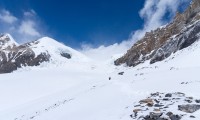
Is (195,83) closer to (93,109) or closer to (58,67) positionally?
(93,109)

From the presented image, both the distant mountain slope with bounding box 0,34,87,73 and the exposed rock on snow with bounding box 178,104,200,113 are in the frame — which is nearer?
the exposed rock on snow with bounding box 178,104,200,113

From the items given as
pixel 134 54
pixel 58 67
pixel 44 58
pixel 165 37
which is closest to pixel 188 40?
pixel 165 37

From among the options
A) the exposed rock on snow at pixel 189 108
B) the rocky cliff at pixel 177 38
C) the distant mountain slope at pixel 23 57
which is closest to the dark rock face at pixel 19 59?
the distant mountain slope at pixel 23 57

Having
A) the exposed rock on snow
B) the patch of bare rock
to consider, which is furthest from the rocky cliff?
the exposed rock on snow

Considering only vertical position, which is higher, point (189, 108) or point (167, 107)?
point (167, 107)

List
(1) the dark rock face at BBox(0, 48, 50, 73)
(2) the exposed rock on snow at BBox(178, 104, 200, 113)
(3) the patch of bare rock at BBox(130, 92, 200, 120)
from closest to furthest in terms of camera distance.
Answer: (3) the patch of bare rock at BBox(130, 92, 200, 120)
(2) the exposed rock on snow at BBox(178, 104, 200, 113)
(1) the dark rock face at BBox(0, 48, 50, 73)

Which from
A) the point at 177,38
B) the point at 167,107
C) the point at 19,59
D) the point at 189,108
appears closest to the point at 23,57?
the point at 19,59

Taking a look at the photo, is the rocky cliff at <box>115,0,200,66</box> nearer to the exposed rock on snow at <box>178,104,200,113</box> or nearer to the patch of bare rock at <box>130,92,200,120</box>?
the patch of bare rock at <box>130,92,200,120</box>

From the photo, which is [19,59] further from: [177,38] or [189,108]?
[189,108]

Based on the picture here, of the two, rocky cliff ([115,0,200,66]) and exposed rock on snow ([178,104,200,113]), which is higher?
rocky cliff ([115,0,200,66])

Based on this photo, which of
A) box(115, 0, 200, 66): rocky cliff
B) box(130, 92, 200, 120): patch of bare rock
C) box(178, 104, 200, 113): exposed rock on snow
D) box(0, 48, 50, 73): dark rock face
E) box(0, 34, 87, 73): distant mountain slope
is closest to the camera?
box(130, 92, 200, 120): patch of bare rock

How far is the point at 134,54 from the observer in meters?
136

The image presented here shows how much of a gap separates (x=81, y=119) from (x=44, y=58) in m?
164

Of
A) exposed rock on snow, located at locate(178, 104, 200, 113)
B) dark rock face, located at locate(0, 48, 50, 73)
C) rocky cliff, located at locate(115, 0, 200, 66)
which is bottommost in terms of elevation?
exposed rock on snow, located at locate(178, 104, 200, 113)
